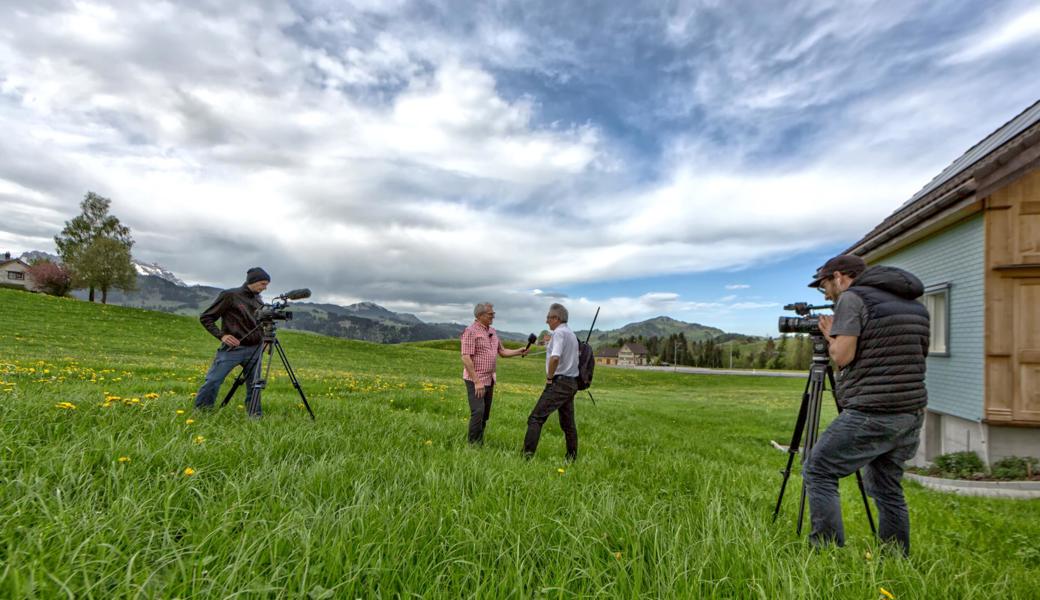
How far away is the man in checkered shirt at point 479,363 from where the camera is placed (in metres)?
6.48

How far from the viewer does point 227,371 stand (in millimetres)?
6426

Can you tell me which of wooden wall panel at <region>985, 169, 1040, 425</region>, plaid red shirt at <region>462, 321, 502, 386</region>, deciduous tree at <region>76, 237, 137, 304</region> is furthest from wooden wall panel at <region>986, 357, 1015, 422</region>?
deciduous tree at <region>76, 237, 137, 304</region>

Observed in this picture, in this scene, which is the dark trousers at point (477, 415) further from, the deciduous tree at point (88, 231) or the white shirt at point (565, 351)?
the deciduous tree at point (88, 231)

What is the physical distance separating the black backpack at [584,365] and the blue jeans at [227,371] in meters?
4.44

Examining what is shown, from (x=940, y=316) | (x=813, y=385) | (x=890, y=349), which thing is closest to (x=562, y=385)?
(x=813, y=385)

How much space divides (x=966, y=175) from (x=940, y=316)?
4129mm

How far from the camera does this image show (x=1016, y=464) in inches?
351

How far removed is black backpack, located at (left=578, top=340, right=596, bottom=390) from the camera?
6.44 meters

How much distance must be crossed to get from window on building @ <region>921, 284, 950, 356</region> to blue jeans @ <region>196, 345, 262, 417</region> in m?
14.4

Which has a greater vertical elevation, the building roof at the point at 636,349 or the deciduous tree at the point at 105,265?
the deciduous tree at the point at 105,265

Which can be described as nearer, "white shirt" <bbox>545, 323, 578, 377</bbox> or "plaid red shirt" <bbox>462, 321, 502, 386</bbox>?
"white shirt" <bbox>545, 323, 578, 377</bbox>

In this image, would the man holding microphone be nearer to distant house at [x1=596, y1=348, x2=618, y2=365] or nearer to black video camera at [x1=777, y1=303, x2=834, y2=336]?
black video camera at [x1=777, y1=303, x2=834, y2=336]

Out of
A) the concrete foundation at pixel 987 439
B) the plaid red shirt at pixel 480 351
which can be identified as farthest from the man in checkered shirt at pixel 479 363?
the concrete foundation at pixel 987 439

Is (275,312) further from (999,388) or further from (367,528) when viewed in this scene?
(999,388)
